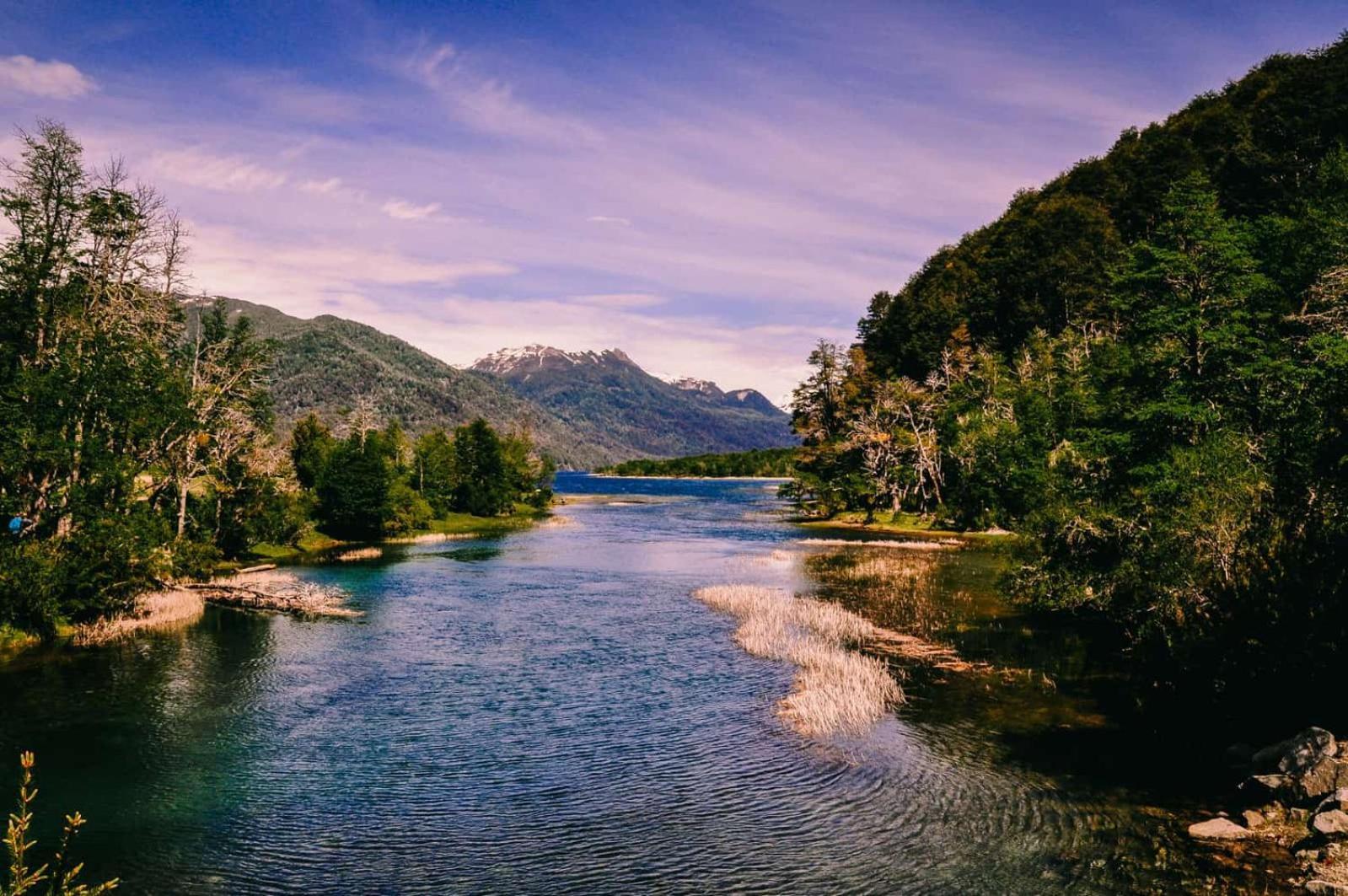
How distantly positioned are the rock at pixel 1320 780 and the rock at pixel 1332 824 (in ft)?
3.14

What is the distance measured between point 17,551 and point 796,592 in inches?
1679

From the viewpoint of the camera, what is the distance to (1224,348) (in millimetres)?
38500

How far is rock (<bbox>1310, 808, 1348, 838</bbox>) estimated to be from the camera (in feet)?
58.1

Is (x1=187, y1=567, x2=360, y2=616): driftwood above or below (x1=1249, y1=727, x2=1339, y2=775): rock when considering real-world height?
below

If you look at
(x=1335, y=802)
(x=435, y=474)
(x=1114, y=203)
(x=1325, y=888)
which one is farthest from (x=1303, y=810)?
(x=1114, y=203)

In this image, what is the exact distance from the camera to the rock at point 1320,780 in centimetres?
1917

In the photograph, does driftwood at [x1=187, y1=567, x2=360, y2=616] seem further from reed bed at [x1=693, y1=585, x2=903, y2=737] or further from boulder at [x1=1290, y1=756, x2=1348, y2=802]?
boulder at [x1=1290, y1=756, x2=1348, y2=802]

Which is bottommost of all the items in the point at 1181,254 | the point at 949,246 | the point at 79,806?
the point at 79,806

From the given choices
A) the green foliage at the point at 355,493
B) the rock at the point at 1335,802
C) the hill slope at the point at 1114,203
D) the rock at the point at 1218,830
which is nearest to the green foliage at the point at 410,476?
the green foliage at the point at 355,493

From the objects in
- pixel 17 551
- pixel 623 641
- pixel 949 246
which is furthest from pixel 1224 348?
pixel 949 246

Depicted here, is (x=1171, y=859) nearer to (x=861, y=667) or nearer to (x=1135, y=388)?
(x=861, y=667)

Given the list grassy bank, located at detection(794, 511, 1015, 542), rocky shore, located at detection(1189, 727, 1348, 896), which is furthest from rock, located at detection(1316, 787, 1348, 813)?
grassy bank, located at detection(794, 511, 1015, 542)

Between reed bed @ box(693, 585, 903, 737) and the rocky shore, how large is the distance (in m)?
10.8

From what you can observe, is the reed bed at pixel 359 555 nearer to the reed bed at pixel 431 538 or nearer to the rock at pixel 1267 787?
the reed bed at pixel 431 538
